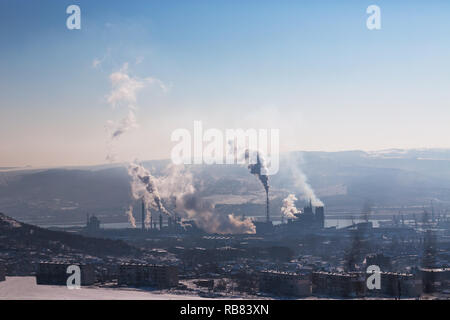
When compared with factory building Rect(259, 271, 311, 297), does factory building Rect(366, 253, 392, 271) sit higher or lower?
lower

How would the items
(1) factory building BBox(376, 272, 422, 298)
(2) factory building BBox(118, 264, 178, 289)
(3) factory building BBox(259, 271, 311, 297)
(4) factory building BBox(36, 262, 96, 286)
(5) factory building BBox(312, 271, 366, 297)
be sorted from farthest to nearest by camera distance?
(4) factory building BBox(36, 262, 96, 286) → (2) factory building BBox(118, 264, 178, 289) → (5) factory building BBox(312, 271, 366, 297) → (3) factory building BBox(259, 271, 311, 297) → (1) factory building BBox(376, 272, 422, 298)

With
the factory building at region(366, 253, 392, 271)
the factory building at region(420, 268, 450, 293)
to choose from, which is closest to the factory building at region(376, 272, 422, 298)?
the factory building at region(420, 268, 450, 293)

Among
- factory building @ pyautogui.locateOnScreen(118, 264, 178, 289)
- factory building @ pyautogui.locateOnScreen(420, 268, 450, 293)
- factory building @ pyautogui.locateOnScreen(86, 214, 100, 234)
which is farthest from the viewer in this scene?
factory building @ pyautogui.locateOnScreen(86, 214, 100, 234)

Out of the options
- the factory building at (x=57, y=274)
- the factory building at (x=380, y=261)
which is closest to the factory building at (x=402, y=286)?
the factory building at (x=380, y=261)

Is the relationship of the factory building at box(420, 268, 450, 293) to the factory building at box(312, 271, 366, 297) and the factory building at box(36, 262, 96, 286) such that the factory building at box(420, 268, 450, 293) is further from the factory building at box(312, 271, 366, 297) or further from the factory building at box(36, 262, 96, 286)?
the factory building at box(36, 262, 96, 286)
